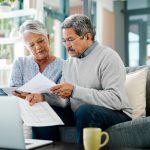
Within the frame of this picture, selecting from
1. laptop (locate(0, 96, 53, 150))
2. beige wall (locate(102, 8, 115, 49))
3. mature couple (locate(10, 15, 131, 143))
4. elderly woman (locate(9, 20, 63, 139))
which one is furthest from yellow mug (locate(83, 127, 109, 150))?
beige wall (locate(102, 8, 115, 49))

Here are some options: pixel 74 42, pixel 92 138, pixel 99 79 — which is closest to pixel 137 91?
pixel 99 79

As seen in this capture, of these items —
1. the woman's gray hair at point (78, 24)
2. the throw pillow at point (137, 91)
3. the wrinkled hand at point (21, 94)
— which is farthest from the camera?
the throw pillow at point (137, 91)

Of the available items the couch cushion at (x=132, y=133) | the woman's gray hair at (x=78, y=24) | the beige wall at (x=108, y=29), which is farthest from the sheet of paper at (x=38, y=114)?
the beige wall at (x=108, y=29)

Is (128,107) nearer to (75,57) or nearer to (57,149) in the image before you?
(75,57)

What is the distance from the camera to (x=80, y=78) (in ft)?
6.15

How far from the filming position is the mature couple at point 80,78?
1647 millimetres

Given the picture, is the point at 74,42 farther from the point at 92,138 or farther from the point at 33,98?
the point at 92,138

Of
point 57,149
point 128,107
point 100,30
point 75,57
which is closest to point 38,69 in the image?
point 75,57

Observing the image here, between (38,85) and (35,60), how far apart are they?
631 mm

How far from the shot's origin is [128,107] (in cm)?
182

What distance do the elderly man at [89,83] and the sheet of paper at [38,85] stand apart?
0.11ft

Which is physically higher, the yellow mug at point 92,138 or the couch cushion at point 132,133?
the yellow mug at point 92,138

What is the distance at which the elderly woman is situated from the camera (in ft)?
6.95

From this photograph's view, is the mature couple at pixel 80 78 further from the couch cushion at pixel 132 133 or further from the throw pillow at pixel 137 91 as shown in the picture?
the throw pillow at pixel 137 91
